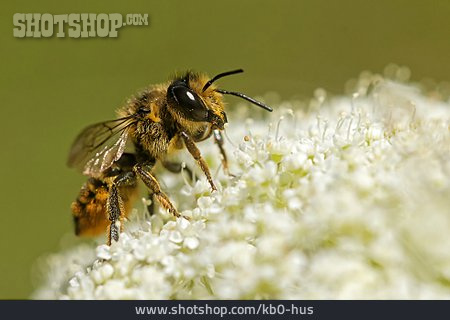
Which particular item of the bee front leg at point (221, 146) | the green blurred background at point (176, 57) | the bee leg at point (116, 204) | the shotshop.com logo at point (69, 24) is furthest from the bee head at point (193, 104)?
the green blurred background at point (176, 57)

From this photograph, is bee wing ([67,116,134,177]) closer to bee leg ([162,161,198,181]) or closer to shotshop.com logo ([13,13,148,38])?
bee leg ([162,161,198,181])

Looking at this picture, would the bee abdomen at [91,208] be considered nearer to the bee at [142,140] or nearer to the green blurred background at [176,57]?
the bee at [142,140]

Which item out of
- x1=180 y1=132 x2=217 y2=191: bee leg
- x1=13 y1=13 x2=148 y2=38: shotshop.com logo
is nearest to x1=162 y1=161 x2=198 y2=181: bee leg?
x1=180 y1=132 x2=217 y2=191: bee leg

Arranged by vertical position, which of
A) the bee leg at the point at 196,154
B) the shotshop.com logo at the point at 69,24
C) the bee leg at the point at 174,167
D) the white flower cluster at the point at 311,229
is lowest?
the white flower cluster at the point at 311,229

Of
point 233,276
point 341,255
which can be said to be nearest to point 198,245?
point 233,276

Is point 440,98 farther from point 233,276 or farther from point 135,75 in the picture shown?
point 135,75
